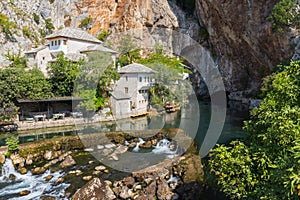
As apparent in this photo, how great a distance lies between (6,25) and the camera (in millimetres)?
33406

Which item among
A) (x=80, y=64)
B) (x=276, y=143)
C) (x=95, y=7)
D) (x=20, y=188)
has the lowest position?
(x=20, y=188)

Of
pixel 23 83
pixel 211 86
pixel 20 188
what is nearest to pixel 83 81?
pixel 23 83

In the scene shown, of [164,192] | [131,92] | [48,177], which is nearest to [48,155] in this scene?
[48,177]

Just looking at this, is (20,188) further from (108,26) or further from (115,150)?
(108,26)

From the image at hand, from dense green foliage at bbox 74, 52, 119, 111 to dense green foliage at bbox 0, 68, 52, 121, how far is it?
3.25m

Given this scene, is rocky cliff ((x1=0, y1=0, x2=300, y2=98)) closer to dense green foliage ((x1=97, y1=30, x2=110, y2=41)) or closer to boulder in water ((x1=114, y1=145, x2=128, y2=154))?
dense green foliage ((x1=97, y1=30, x2=110, y2=41))

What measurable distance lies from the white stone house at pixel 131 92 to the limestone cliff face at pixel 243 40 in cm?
1379

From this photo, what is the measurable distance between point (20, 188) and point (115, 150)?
20.1 ft

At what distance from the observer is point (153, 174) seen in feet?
39.1

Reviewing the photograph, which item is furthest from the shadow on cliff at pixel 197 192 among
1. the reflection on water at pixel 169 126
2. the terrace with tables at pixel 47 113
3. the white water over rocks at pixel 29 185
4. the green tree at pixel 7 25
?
the green tree at pixel 7 25

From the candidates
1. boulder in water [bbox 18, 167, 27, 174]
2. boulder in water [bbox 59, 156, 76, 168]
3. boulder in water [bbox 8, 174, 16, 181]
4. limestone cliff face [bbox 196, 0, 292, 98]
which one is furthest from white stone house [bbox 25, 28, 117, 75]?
limestone cliff face [bbox 196, 0, 292, 98]

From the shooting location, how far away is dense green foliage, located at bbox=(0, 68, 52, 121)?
20.4 m

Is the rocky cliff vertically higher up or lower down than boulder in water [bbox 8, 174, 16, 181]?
higher up

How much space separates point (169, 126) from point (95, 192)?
1260 cm
